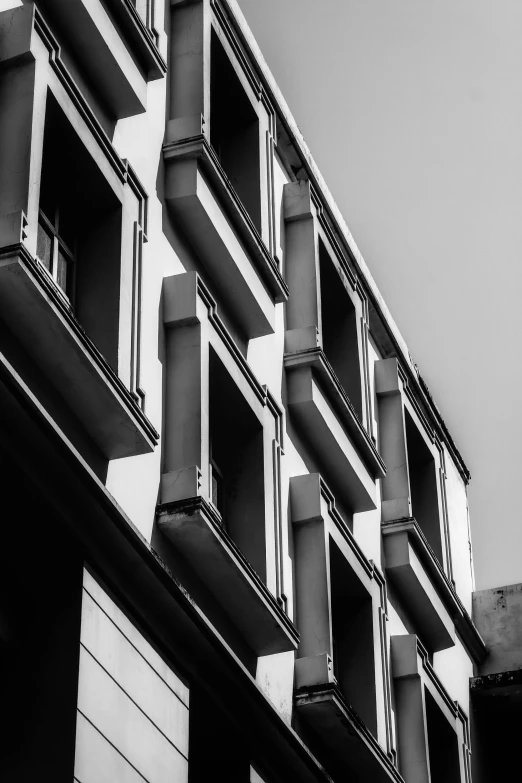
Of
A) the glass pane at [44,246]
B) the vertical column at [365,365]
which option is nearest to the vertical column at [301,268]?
the vertical column at [365,365]

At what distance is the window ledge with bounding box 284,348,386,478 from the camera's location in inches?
736

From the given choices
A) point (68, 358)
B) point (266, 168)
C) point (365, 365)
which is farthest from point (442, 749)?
point (68, 358)

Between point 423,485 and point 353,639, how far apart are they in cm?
591

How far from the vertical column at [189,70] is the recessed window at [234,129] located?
793mm

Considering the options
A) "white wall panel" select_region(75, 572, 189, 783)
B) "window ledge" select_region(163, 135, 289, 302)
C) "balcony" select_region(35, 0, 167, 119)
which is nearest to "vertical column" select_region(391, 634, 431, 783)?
"window ledge" select_region(163, 135, 289, 302)

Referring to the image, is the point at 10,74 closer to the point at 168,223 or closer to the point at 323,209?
the point at 168,223

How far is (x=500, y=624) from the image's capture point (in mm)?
24625

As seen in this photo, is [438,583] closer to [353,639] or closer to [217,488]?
[353,639]

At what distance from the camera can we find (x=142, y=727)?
12461 millimetres

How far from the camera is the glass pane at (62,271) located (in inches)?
561

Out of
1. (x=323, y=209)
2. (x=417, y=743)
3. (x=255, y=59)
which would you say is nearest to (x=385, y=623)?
(x=417, y=743)

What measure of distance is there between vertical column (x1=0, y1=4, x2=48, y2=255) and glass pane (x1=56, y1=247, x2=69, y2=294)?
1.38m

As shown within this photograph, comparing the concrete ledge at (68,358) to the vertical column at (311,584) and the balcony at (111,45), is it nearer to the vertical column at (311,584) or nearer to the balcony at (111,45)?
the balcony at (111,45)

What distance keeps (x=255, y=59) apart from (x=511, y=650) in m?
9.94
